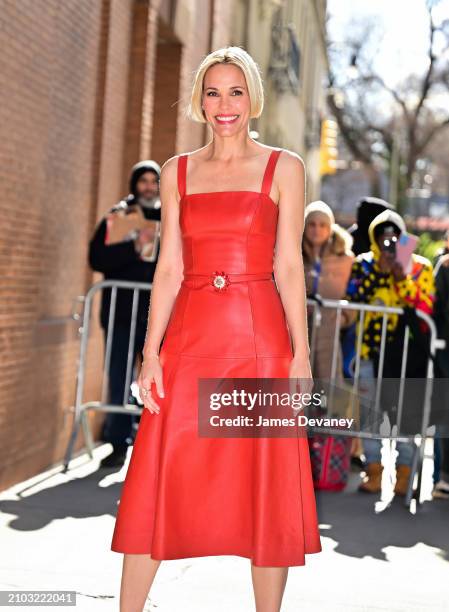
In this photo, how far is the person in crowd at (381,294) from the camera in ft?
27.5

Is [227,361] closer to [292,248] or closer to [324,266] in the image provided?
[292,248]

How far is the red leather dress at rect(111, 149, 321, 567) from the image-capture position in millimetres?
4082

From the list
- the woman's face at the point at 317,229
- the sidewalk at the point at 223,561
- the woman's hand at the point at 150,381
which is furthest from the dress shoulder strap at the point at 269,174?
the woman's face at the point at 317,229

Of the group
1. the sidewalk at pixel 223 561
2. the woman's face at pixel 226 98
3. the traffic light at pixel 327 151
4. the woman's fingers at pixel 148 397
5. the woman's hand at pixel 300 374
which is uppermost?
the traffic light at pixel 327 151

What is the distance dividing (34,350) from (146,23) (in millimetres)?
4028

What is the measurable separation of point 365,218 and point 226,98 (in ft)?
17.7

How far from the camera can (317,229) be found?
8672mm

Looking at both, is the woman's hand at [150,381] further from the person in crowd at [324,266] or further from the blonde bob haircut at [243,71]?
the person in crowd at [324,266]

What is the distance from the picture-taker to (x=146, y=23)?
35.5 ft

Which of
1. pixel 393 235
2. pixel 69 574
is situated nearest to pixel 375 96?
pixel 393 235

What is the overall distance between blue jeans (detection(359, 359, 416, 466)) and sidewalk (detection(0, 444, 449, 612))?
1.84 feet

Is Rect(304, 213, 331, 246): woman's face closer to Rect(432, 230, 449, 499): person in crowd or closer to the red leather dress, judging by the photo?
Rect(432, 230, 449, 499): person in crowd

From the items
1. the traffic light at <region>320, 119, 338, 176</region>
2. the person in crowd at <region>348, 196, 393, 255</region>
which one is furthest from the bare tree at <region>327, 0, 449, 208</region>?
the person in crowd at <region>348, 196, 393, 255</region>

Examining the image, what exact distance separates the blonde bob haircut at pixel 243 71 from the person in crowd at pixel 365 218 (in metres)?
5.18
